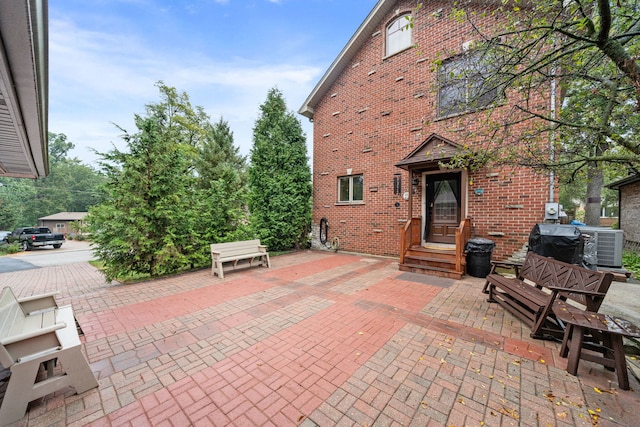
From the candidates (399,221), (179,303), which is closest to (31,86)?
(179,303)

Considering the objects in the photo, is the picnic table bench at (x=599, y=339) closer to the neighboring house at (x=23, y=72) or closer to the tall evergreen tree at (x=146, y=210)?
the neighboring house at (x=23, y=72)

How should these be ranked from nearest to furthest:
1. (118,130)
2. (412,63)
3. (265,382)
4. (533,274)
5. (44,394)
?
(44,394), (265,382), (533,274), (118,130), (412,63)

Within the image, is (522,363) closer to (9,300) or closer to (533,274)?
(533,274)

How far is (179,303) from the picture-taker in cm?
433

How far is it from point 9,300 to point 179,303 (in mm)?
2064

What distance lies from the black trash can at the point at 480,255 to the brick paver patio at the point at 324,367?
4.97 ft

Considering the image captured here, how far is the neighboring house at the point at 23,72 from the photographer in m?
1.85

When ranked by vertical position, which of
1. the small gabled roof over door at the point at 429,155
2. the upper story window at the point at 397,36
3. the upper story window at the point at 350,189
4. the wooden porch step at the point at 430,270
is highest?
the upper story window at the point at 397,36

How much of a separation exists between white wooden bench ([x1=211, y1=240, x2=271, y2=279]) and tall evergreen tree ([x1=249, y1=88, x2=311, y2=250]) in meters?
2.51

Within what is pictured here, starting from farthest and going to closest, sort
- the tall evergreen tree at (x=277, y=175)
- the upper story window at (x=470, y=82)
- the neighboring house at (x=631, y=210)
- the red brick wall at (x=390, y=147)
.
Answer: the neighboring house at (x=631, y=210) → the tall evergreen tree at (x=277, y=175) → the red brick wall at (x=390, y=147) → the upper story window at (x=470, y=82)

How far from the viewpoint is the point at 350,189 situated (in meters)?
9.73

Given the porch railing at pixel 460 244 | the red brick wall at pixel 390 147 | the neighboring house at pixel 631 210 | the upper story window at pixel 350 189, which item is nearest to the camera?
the porch railing at pixel 460 244

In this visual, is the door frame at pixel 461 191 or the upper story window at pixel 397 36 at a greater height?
the upper story window at pixel 397 36

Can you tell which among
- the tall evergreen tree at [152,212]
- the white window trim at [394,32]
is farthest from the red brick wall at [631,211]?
the tall evergreen tree at [152,212]
